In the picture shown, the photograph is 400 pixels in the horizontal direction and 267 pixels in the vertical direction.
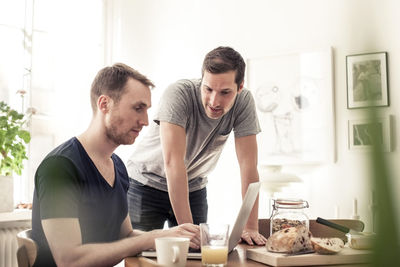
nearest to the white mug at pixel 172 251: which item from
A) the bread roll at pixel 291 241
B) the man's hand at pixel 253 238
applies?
the bread roll at pixel 291 241

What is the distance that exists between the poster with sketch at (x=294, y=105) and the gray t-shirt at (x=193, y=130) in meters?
1.31

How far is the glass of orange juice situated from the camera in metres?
1.15

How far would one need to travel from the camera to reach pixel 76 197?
141 centimetres

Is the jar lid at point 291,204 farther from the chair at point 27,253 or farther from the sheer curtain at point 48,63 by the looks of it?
the sheer curtain at point 48,63

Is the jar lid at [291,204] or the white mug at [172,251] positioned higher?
the jar lid at [291,204]

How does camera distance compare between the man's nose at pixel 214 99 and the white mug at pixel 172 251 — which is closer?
the white mug at pixel 172 251

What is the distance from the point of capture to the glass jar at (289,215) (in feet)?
4.68

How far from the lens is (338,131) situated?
3418 millimetres

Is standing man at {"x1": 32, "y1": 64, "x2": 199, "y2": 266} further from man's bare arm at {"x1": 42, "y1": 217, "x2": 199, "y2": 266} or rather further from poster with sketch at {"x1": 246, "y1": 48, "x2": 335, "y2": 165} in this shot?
poster with sketch at {"x1": 246, "y1": 48, "x2": 335, "y2": 165}

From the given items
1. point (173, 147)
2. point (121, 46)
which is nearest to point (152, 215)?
point (173, 147)

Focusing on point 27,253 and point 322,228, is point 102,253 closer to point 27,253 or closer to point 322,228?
point 27,253

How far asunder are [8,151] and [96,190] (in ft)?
5.15

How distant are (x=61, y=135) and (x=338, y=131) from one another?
2.03m

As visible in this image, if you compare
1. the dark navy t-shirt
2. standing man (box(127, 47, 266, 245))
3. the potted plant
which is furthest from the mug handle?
the potted plant
